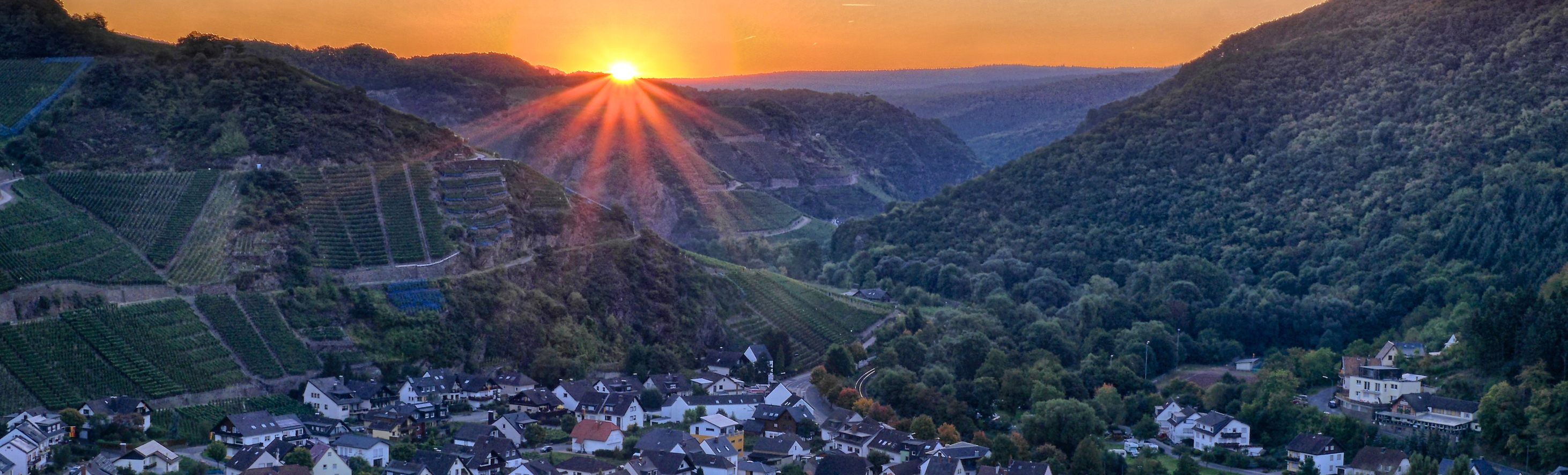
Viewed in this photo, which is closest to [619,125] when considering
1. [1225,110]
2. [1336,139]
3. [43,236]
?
[1225,110]

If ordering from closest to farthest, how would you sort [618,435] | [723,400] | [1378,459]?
[1378,459], [618,435], [723,400]

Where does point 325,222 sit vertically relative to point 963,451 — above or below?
above

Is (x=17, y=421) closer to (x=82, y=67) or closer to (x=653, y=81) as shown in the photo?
(x=82, y=67)

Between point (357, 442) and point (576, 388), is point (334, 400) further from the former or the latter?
point (576, 388)

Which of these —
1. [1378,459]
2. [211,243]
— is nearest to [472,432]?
[211,243]

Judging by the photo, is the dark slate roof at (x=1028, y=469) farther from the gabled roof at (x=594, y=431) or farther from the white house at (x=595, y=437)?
the gabled roof at (x=594, y=431)

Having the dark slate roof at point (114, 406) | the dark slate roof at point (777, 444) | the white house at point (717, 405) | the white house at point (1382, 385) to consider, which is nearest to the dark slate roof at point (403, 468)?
the dark slate roof at point (114, 406)

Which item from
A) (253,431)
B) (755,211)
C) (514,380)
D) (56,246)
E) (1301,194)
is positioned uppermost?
(56,246)

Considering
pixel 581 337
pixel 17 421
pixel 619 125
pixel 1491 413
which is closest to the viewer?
pixel 17 421
